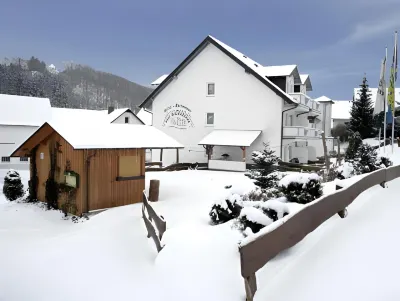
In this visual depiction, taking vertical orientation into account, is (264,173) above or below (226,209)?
above

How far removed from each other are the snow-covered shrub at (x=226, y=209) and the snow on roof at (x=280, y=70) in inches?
904

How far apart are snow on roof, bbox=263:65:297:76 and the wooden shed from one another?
16771mm

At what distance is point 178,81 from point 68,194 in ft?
66.8

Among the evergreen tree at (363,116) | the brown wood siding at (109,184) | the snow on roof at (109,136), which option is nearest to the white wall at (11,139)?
the snow on roof at (109,136)

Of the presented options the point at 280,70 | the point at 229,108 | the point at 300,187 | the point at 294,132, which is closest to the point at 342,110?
the point at 280,70

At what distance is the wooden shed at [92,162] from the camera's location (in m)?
14.4

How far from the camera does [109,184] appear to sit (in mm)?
Result: 15109

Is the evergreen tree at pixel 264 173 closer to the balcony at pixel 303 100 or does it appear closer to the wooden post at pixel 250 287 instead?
the wooden post at pixel 250 287

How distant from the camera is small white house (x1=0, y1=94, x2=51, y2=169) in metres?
39.8

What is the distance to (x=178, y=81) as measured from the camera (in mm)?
33281

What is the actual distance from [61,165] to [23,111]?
101 feet

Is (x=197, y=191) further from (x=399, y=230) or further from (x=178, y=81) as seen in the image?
(x=178, y=81)

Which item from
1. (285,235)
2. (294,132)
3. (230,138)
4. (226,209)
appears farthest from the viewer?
(230,138)

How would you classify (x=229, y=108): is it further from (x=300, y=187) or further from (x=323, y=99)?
(x=323, y=99)
